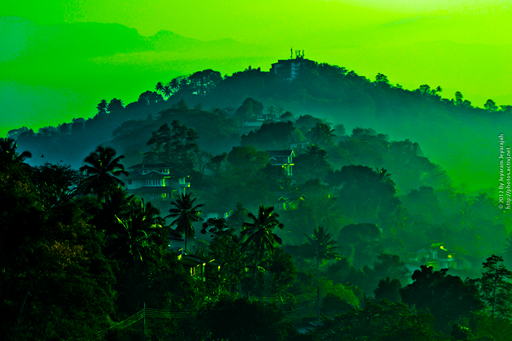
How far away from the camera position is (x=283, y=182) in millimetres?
127750

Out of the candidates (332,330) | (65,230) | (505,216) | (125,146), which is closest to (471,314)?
(332,330)

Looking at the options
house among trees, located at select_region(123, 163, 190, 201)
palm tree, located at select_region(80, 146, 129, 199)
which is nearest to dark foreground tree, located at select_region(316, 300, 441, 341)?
palm tree, located at select_region(80, 146, 129, 199)

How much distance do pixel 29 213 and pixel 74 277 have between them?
4.89m

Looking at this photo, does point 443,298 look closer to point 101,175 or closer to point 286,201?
point 101,175

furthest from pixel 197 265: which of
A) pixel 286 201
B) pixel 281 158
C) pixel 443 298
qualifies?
pixel 281 158

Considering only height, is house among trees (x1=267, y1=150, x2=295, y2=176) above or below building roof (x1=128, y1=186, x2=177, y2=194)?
above

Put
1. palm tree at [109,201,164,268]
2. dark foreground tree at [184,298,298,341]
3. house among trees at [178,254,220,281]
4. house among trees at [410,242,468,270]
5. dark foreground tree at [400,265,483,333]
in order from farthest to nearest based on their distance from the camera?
house among trees at [410,242,468,270] → dark foreground tree at [400,265,483,333] → house among trees at [178,254,220,281] → dark foreground tree at [184,298,298,341] → palm tree at [109,201,164,268]

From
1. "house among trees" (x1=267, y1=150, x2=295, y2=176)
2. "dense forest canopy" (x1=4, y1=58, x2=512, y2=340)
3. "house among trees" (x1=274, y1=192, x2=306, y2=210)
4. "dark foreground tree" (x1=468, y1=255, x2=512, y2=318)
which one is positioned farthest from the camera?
"house among trees" (x1=267, y1=150, x2=295, y2=176)

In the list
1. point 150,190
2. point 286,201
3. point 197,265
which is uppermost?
point 150,190

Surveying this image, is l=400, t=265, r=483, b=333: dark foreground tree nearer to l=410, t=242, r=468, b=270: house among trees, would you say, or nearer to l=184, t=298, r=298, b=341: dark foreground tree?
l=184, t=298, r=298, b=341: dark foreground tree

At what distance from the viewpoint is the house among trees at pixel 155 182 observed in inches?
4395

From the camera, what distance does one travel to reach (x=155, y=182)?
114000 mm

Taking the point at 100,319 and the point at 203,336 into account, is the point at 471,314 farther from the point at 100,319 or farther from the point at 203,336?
the point at 100,319

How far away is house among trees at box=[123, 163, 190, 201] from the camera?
366 ft
